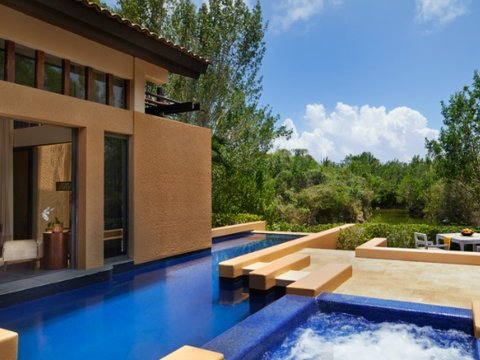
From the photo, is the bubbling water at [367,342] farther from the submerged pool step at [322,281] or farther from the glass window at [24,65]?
the glass window at [24,65]

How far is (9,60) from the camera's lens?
7547 millimetres

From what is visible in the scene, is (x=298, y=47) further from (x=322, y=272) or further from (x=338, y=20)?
(x=322, y=272)

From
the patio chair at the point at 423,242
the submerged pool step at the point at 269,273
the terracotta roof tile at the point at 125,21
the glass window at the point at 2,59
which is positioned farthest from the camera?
the patio chair at the point at 423,242

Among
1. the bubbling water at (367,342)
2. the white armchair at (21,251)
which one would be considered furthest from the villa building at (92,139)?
the bubbling water at (367,342)

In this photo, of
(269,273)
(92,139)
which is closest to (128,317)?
(269,273)

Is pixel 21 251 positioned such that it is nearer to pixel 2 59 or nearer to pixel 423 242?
pixel 2 59

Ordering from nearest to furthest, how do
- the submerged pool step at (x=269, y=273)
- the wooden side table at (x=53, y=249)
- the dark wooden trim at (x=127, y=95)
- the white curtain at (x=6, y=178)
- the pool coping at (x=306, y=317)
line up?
the pool coping at (x=306, y=317), the submerged pool step at (x=269, y=273), the wooden side table at (x=53, y=249), the white curtain at (x=6, y=178), the dark wooden trim at (x=127, y=95)

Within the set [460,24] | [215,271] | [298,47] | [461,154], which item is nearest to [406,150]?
[298,47]

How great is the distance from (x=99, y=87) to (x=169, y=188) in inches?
125

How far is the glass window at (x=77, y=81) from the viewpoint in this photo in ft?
28.8

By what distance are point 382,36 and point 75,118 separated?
2067 centimetres

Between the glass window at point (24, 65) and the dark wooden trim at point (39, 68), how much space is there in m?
0.05

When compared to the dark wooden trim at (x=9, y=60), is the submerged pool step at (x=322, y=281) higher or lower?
lower

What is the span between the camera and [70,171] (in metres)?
9.23
